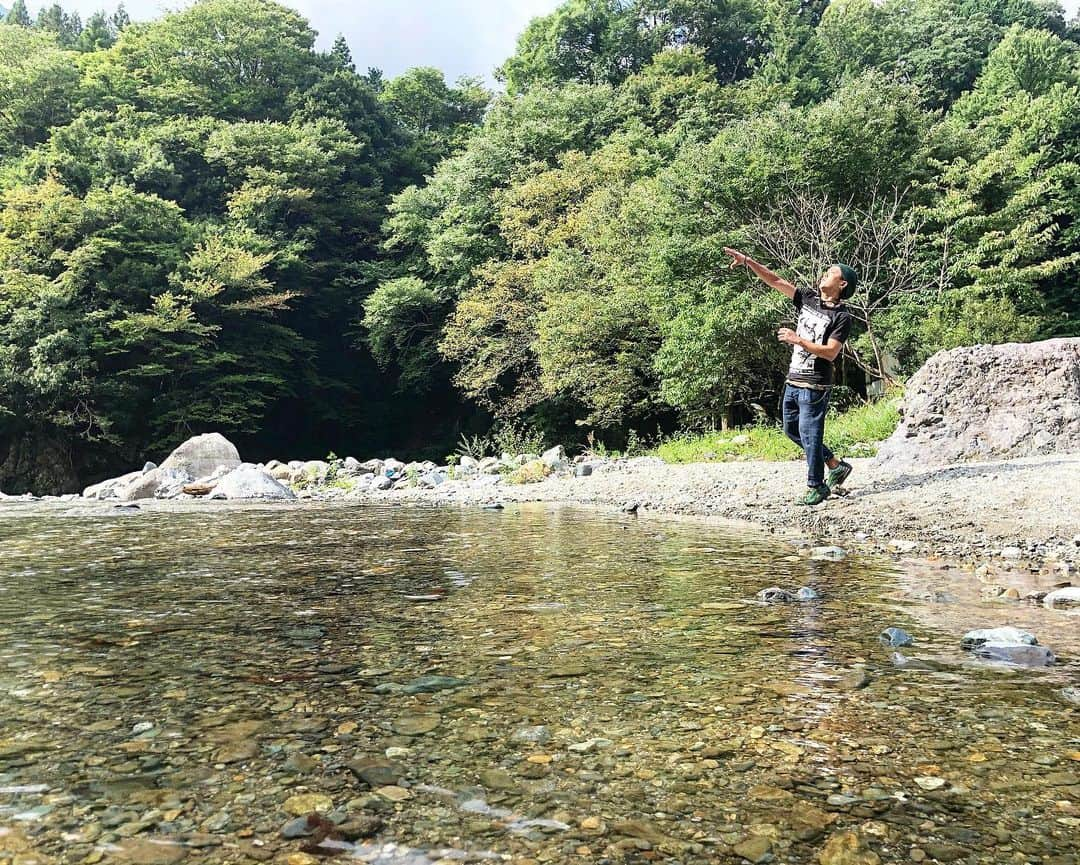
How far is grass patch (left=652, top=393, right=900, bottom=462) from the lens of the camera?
459 inches

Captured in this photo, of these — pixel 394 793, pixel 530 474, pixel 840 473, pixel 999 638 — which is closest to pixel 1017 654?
Answer: pixel 999 638

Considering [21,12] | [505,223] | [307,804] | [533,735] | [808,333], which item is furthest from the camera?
[21,12]

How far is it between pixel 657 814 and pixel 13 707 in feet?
6.13

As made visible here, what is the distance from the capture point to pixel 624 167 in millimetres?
23250

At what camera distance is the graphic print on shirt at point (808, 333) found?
6.21 meters

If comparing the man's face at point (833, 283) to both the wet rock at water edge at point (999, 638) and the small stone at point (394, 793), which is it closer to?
the wet rock at water edge at point (999, 638)

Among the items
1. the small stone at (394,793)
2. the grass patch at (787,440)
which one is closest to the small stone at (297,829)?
the small stone at (394,793)

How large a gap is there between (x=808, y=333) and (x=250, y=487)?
1081 centimetres

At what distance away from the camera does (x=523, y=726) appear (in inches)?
77.2

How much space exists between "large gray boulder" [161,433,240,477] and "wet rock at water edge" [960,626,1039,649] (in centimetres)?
1833

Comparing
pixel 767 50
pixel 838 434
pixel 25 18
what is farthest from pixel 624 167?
pixel 25 18

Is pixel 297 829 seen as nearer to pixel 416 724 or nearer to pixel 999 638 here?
pixel 416 724

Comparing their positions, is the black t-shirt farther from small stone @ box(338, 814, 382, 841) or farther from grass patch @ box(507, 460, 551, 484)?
grass patch @ box(507, 460, 551, 484)

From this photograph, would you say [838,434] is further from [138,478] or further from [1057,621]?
[138,478]
